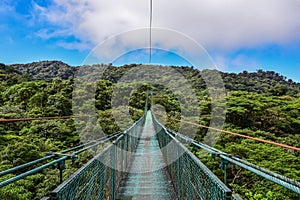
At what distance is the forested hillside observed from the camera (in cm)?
652

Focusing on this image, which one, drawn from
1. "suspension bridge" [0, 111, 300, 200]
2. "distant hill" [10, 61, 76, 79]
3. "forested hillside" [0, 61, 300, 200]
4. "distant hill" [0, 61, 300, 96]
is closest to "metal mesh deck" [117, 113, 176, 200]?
→ "suspension bridge" [0, 111, 300, 200]

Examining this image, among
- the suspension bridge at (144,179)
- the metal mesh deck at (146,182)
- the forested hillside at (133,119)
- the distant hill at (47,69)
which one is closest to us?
the suspension bridge at (144,179)

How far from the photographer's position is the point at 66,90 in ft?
66.5

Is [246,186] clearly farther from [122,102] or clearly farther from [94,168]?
[122,102]

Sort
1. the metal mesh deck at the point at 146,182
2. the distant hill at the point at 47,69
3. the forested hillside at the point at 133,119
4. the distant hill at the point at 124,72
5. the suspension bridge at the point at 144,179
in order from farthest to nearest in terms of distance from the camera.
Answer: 1. the distant hill at the point at 47,69
2. the distant hill at the point at 124,72
3. the forested hillside at the point at 133,119
4. the metal mesh deck at the point at 146,182
5. the suspension bridge at the point at 144,179

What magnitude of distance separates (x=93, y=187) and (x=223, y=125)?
44.3 ft

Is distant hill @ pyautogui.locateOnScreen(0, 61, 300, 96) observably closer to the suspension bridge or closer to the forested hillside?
the forested hillside

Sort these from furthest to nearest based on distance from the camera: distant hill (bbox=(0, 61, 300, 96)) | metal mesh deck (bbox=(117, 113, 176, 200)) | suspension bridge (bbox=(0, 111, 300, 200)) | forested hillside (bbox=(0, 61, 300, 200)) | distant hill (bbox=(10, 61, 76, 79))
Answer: distant hill (bbox=(10, 61, 76, 79)), distant hill (bbox=(0, 61, 300, 96)), forested hillside (bbox=(0, 61, 300, 200)), metal mesh deck (bbox=(117, 113, 176, 200)), suspension bridge (bbox=(0, 111, 300, 200))

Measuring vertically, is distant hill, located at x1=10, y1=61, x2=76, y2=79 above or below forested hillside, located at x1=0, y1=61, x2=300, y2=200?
above

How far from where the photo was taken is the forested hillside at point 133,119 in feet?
21.4

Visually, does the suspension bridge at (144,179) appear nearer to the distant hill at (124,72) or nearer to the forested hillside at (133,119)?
the forested hillside at (133,119)

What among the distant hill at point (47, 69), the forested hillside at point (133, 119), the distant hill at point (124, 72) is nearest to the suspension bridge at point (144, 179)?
the forested hillside at point (133, 119)

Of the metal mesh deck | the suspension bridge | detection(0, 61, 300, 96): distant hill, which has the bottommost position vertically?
the metal mesh deck

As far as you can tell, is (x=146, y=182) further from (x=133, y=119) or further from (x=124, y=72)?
(x=124, y=72)
